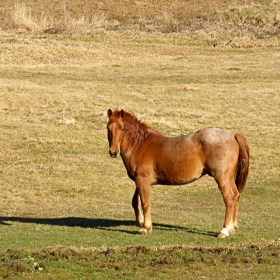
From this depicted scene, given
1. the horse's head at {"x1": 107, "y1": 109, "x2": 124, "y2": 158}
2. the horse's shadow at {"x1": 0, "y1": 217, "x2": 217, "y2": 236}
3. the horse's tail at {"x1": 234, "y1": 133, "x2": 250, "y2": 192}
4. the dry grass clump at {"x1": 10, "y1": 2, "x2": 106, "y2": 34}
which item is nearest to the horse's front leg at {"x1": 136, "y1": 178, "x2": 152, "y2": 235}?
the horse's shadow at {"x1": 0, "y1": 217, "x2": 217, "y2": 236}

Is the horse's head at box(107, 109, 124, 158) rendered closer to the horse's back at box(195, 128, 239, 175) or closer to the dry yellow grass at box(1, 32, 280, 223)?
the horse's back at box(195, 128, 239, 175)

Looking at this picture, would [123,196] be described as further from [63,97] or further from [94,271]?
[63,97]

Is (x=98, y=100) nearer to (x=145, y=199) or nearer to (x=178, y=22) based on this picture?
(x=145, y=199)

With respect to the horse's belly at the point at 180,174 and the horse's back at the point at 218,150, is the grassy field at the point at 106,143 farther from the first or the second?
the horse's back at the point at 218,150

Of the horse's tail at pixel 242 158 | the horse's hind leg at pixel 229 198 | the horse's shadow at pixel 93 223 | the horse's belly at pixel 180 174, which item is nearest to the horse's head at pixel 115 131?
the horse's belly at pixel 180 174

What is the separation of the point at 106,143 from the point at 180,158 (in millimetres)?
11334

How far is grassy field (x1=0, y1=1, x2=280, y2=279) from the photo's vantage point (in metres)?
11.6

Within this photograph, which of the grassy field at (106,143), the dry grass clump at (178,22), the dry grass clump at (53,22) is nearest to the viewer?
the grassy field at (106,143)

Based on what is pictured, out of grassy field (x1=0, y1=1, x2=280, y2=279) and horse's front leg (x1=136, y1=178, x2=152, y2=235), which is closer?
grassy field (x1=0, y1=1, x2=280, y2=279)

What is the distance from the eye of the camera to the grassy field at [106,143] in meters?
11.6

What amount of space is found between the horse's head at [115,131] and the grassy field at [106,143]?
129 centimetres

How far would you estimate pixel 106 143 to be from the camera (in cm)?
2473

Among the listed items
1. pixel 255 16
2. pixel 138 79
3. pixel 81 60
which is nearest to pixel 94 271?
pixel 138 79

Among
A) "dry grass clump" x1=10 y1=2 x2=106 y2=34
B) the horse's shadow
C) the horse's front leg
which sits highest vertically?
the horse's front leg
